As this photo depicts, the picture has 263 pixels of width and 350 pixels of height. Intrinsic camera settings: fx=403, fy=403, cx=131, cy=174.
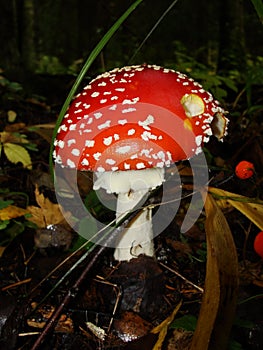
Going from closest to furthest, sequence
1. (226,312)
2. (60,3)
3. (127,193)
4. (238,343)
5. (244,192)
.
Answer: (226,312) < (238,343) < (127,193) < (244,192) < (60,3)

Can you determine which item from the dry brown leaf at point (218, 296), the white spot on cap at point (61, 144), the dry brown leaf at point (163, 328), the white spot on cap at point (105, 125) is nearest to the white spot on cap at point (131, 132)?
the white spot on cap at point (105, 125)

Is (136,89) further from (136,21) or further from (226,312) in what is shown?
(136,21)

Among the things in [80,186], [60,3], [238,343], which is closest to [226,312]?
[238,343]

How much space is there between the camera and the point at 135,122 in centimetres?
178

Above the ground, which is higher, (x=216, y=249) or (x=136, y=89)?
(x=136, y=89)

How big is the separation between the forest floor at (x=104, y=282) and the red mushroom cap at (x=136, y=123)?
377 millimetres

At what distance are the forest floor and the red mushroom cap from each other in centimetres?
38

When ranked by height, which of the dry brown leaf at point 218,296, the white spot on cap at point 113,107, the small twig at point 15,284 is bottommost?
the small twig at point 15,284

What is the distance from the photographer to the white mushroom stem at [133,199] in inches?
82.0

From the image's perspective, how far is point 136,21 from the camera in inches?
593

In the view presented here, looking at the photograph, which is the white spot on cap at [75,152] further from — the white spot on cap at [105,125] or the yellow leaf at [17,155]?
the yellow leaf at [17,155]

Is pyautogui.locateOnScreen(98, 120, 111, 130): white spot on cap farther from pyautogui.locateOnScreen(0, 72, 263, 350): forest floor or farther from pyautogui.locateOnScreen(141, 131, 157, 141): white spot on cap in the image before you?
pyautogui.locateOnScreen(0, 72, 263, 350): forest floor

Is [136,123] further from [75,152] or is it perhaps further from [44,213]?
[44,213]

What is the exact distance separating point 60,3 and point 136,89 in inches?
553
